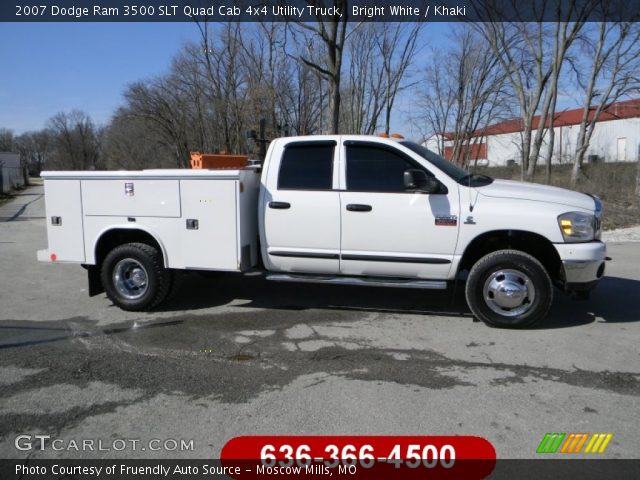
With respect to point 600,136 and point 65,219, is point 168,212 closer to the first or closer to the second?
point 65,219

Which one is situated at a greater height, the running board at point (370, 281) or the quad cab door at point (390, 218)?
the quad cab door at point (390, 218)

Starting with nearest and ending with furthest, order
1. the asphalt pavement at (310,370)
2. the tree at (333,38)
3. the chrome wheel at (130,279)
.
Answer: the asphalt pavement at (310,370), the chrome wheel at (130,279), the tree at (333,38)

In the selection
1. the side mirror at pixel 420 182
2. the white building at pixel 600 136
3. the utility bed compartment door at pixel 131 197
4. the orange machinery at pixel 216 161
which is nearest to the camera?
the side mirror at pixel 420 182

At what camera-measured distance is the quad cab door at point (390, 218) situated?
548 cm

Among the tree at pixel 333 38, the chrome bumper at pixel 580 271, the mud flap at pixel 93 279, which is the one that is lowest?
the mud flap at pixel 93 279

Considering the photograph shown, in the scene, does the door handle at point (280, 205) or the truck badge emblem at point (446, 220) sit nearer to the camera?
the truck badge emblem at point (446, 220)

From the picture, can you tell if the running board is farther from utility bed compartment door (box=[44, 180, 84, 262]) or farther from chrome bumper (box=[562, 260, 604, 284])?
utility bed compartment door (box=[44, 180, 84, 262])

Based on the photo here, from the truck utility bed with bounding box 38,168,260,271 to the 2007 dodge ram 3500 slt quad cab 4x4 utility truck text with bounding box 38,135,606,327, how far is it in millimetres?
13

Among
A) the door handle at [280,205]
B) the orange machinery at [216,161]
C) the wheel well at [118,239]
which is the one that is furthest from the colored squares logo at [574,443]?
the orange machinery at [216,161]

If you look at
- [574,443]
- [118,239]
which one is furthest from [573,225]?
[118,239]

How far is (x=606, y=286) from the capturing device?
7.28 metres

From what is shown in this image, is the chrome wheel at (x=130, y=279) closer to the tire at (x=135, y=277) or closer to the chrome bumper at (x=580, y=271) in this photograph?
the tire at (x=135, y=277)

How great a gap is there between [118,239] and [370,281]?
127 inches

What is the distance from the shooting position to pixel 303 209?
19.0ft
